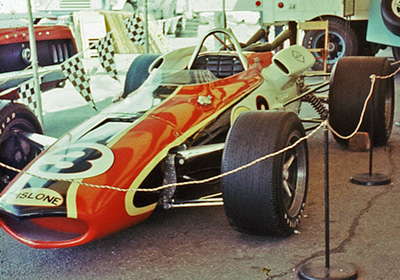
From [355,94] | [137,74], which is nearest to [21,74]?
[137,74]

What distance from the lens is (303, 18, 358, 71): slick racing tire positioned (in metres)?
12.6

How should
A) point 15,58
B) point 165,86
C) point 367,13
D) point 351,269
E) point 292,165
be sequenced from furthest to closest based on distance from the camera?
point 367,13, point 15,58, point 165,86, point 292,165, point 351,269

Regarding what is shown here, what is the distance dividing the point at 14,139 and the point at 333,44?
9265mm

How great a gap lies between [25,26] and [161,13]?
14439 millimetres

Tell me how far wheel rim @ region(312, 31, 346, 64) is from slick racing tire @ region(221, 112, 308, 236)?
9.11 m

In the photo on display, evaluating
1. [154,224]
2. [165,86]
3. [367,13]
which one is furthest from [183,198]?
[367,13]

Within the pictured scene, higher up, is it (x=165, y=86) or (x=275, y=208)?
(x=165, y=86)

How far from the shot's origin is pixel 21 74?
280 inches

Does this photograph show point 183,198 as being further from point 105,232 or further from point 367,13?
point 367,13

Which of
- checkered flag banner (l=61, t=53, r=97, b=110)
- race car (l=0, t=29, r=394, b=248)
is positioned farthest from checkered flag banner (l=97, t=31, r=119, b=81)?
race car (l=0, t=29, r=394, b=248)

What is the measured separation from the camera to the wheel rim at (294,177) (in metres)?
4.05

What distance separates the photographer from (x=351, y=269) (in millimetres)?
3426

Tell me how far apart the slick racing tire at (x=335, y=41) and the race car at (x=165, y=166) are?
786cm

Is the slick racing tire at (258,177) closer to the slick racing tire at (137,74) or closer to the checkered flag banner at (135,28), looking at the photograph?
the slick racing tire at (137,74)
